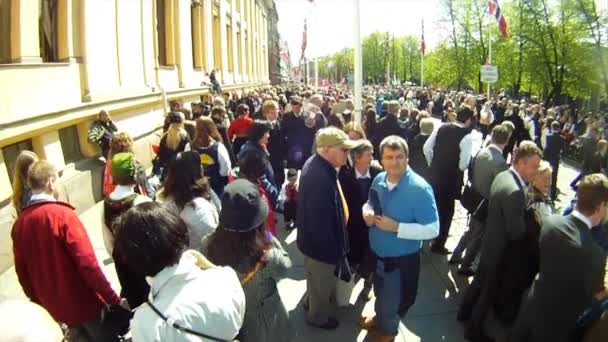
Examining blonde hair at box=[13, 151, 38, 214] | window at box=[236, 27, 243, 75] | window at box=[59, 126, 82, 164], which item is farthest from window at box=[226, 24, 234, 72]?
blonde hair at box=[13, 151, 38, 214]

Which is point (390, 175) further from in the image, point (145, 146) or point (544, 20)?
point (544, 20)

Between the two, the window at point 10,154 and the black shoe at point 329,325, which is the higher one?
the window at point 10,154

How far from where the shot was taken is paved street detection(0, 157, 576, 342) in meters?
4.17

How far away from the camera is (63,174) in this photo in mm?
7816

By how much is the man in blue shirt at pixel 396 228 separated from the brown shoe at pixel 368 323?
282mm

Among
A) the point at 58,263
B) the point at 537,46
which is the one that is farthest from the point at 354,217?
the point at 537,46

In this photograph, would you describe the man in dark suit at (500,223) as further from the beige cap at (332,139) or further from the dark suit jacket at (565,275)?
the beige cap at (332,139)

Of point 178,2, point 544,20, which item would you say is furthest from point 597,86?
point 178,2

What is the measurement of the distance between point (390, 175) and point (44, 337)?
9.31ft

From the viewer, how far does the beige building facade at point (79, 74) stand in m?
6.79

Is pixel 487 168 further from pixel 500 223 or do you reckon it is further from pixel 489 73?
pixel 489 73

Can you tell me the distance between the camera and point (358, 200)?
4.55m

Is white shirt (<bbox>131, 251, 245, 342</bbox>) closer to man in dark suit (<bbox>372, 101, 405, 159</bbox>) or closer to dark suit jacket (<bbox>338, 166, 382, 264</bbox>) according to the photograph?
dark suit jacket (<bbox>338, 166, 382, 264</bbox>)

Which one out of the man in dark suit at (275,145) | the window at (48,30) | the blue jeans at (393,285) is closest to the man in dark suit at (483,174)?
the blue jeans at (393,285)
